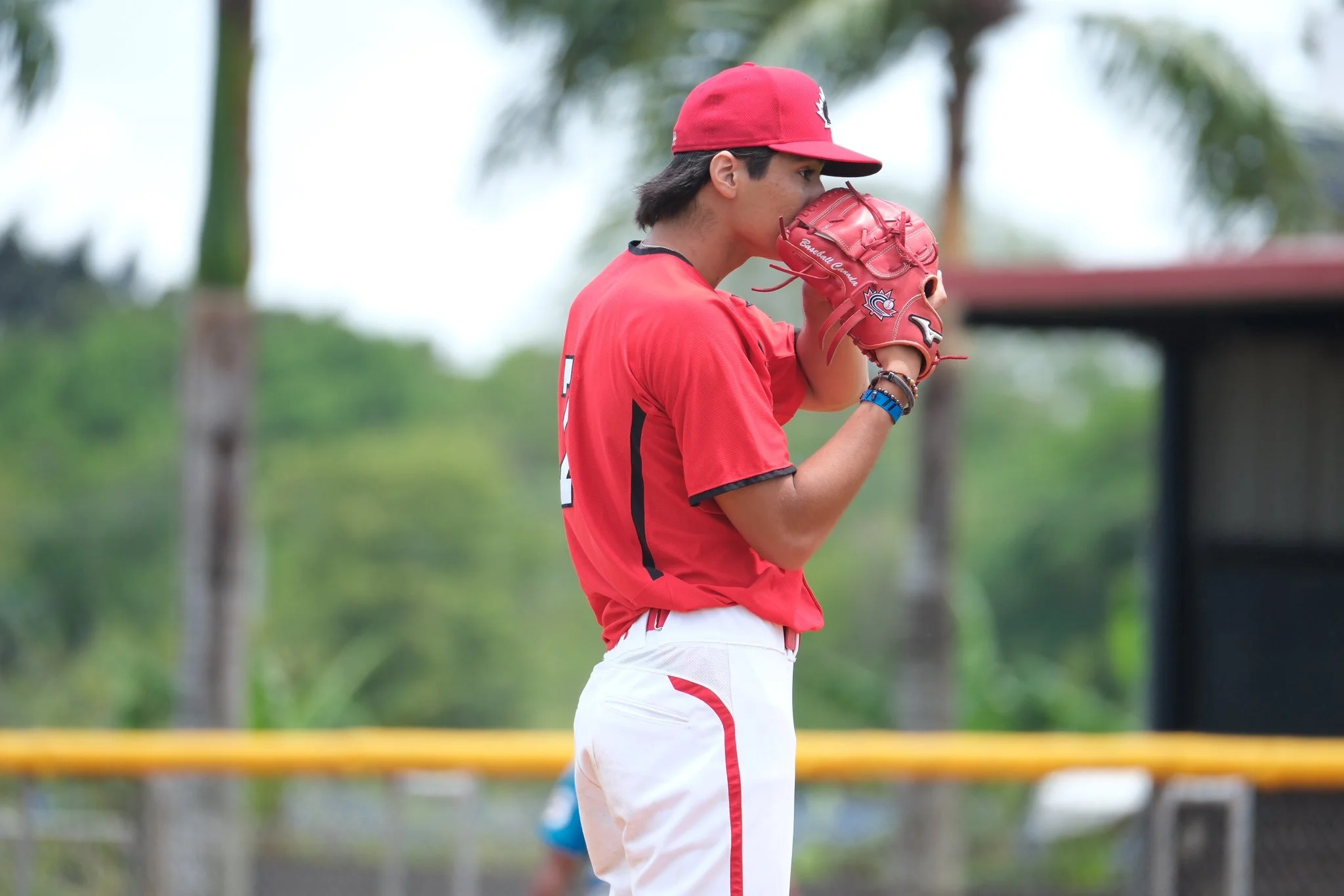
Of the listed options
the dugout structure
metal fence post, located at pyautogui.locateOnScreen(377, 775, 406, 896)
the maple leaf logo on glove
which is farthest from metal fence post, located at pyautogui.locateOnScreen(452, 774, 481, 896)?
the dugout structure

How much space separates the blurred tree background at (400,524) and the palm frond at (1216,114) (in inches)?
572

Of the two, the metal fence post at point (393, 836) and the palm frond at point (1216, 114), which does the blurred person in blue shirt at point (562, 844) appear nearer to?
the metal fence post at point (393, 836)

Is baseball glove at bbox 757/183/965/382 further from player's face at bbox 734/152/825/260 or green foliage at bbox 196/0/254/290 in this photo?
green foliage at bbox 196/0/254/290

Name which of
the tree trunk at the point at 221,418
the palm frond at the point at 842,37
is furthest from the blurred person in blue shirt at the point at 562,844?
the palm frond at the point at 842,37

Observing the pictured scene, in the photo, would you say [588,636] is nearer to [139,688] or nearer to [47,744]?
[139,688]

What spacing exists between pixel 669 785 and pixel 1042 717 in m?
15.7

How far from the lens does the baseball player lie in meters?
2.09

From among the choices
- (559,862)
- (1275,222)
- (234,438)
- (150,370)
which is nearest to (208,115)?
(234,438)

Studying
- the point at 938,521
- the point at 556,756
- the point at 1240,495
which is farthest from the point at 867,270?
the point at 938,521

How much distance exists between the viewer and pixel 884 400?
2150 mm

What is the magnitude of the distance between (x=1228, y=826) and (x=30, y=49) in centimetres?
641

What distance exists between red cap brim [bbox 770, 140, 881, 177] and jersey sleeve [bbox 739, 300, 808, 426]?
0.28 metres

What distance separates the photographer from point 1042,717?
17.0 m

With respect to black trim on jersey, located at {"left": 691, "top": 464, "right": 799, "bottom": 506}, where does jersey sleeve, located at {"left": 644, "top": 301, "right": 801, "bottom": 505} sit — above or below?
above
